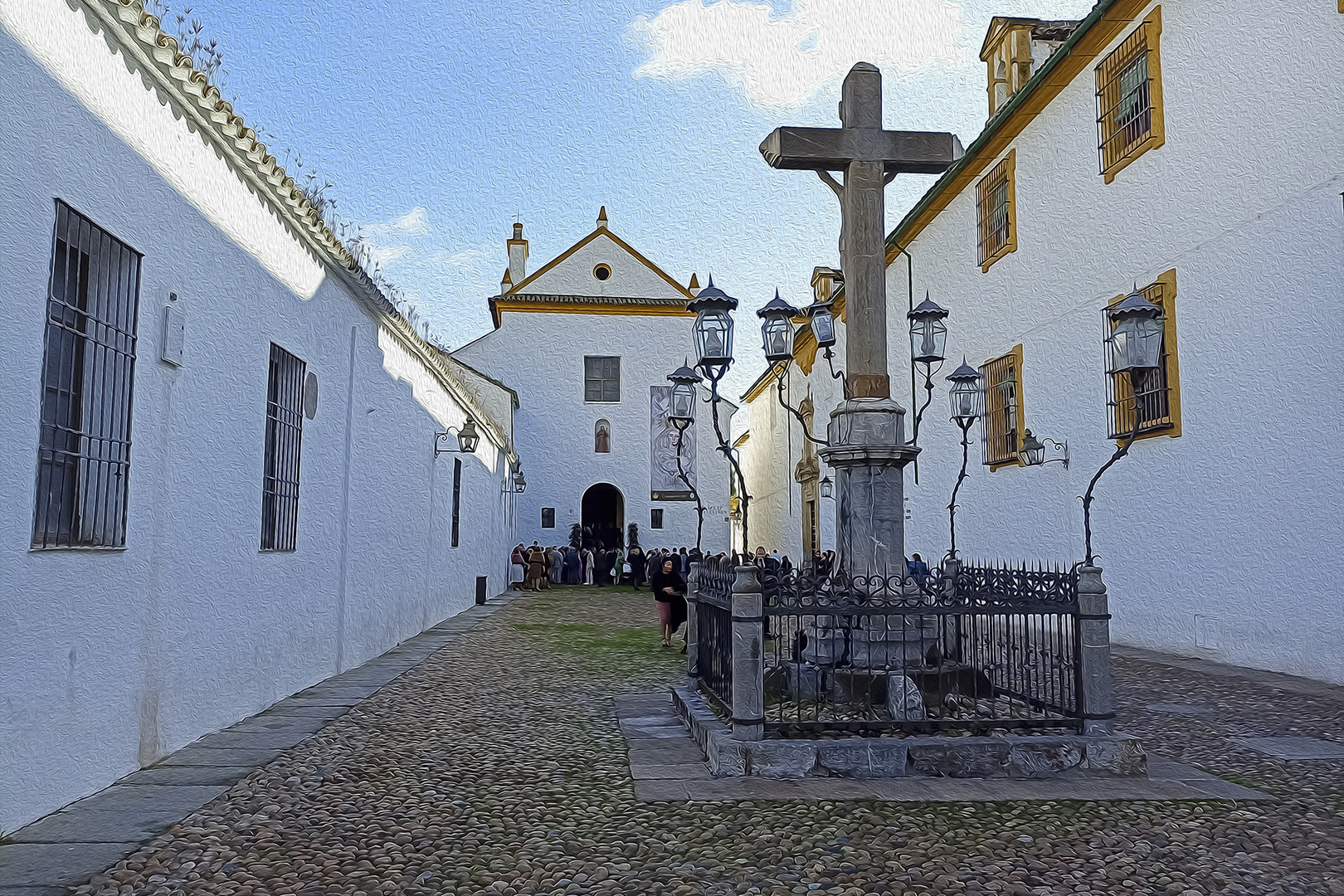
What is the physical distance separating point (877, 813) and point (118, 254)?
4816mm

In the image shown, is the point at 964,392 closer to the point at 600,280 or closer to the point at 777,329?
the point at 777,329

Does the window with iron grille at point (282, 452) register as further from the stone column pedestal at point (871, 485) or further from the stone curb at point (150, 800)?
the stone column pedestal at point (871, 485)

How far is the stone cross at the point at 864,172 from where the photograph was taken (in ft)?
22.9

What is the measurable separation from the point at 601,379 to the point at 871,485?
25.0 metres

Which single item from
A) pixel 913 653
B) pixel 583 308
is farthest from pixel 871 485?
pixel 583 308

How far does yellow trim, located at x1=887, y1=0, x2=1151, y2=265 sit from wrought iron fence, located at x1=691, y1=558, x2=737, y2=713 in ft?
30.3

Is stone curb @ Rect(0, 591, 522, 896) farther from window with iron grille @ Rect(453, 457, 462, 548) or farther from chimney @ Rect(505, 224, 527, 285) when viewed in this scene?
chimney @ Rect(505, 224, 527, 285)

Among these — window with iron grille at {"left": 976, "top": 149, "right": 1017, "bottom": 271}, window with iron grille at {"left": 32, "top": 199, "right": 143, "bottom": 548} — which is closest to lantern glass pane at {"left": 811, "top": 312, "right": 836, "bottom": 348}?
window with iron grille at {"left": 32, "top": 199, "right": 143, "bottom": 548}

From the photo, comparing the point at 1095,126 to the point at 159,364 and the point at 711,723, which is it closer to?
the point at 711,723

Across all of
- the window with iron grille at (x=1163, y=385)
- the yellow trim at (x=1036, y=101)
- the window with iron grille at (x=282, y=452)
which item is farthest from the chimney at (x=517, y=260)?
the window with iron grille at (x=282, y=452)

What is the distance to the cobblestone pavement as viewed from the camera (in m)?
3.77

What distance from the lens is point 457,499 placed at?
55.4 feet

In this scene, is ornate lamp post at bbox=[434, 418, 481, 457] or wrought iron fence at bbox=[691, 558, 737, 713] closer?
wrought iron fence at bbox=[691, 558, 737, 713]

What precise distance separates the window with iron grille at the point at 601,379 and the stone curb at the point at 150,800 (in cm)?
2286
